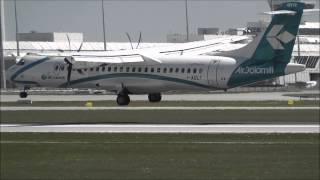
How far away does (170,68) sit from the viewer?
62312mm

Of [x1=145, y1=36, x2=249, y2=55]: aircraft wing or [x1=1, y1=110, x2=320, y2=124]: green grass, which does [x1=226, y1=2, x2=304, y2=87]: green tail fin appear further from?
[x1=145, y1=36, x2=249, y2=55]: aircraft wing

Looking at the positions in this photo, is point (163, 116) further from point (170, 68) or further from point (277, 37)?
point (170, 68)

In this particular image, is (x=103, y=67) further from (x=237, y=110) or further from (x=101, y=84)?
(x=237, y=110)

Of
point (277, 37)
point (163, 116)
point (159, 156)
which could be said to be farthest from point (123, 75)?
point (159, 156)

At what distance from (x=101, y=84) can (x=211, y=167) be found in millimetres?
39671

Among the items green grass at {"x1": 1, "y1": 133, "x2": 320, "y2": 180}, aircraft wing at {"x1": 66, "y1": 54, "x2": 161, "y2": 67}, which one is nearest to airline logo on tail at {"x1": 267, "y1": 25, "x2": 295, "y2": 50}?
aircraft wing at {"x1": 66, "y1": 54, "x2": 161, "y2": 67}

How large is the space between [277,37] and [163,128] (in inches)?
730

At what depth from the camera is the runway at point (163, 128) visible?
39.2 meters

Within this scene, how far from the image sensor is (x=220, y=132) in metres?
38.3

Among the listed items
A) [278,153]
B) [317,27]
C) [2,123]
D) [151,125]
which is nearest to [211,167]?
[278,153]

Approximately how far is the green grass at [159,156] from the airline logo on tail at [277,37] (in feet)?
69.6

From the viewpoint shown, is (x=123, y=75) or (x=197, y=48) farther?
(x=197, y=48)

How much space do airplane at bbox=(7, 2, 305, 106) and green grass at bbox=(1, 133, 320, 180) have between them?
21.0 m

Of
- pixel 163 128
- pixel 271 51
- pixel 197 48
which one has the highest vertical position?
pixel 271 51
